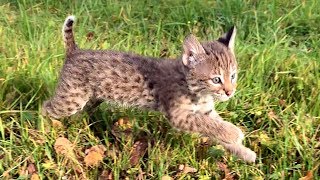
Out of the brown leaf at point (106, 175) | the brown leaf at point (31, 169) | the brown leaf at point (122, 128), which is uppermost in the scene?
the brown leaf at point (122, 128)

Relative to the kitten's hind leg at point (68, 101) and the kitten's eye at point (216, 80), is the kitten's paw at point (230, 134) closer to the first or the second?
the kitten's eye at point (216, 80)

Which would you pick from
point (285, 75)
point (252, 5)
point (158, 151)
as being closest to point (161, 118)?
point (158, 151)

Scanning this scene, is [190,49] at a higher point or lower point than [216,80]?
higher

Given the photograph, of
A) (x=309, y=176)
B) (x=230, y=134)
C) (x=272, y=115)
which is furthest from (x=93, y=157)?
(x=309, y=176)

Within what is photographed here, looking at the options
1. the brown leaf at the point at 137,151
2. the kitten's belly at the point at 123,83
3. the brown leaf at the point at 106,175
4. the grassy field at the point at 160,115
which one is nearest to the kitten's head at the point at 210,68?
the kitten's belly at the point at 123,83

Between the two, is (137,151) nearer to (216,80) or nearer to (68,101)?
(68,101)

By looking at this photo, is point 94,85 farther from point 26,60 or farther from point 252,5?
point 252,5
